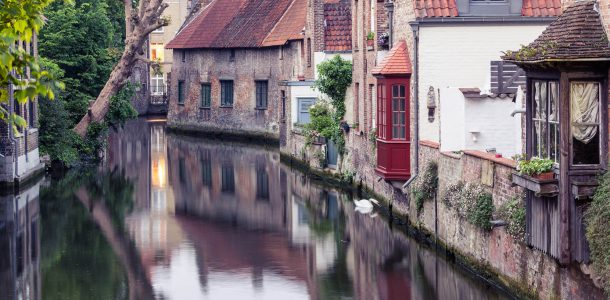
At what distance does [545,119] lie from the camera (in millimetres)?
15945

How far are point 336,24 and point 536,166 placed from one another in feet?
89.9

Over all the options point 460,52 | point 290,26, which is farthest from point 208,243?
point 290,26

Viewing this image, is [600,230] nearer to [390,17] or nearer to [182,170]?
[390,17]

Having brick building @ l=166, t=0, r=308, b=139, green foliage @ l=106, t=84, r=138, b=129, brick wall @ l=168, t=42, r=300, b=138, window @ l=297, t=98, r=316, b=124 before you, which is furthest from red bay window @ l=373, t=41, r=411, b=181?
brick wall @ l=168, t=42, r=300, b=138

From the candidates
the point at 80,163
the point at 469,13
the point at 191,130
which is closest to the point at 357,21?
the point at 469,13

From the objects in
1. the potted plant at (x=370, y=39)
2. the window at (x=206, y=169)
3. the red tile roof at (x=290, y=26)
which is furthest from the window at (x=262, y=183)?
the red tile roof at (x=290, y=26)

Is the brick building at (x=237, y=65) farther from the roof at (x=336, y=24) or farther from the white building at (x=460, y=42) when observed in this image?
the white building at (x=460, y=42)

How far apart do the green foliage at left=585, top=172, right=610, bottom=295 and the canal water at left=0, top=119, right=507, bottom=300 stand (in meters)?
4.41

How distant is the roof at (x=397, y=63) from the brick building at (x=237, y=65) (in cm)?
2118

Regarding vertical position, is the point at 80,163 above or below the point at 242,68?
below

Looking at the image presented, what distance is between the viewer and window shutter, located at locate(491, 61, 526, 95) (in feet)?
76.6

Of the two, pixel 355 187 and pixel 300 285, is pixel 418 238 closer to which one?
pixel 300 285

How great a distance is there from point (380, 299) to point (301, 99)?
24941 millimetres

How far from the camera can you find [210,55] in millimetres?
61344
